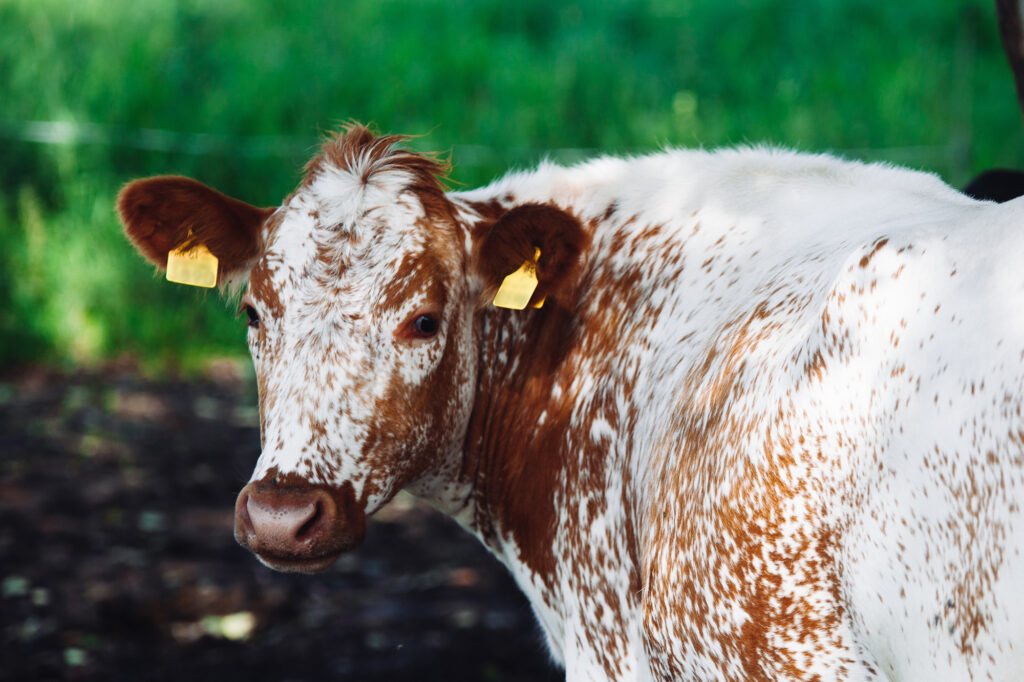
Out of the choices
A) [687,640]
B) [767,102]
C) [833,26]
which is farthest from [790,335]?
[833,26]

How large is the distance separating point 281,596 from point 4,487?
2136 mm

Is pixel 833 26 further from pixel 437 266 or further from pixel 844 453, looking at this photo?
pixel 844 453

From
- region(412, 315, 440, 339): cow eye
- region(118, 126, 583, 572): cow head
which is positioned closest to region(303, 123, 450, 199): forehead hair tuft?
region(118, 126, 583, 572): cow head

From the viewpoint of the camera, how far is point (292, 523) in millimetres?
2307

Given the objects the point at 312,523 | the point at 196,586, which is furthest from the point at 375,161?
the point at 196,586

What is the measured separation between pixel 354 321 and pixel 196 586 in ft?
10.4

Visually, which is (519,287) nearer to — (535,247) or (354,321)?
(535,247)

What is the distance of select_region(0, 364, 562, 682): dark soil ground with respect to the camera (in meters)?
4.56

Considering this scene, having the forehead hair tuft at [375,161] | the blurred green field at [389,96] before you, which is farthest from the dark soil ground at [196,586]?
the forehead hair tuft at [375,161]

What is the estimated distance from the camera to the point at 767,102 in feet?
32.6

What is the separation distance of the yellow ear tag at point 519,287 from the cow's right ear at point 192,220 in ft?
2.27

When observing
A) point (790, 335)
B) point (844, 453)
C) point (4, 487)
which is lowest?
point (4, 487)

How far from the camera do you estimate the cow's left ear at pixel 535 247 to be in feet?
8.68

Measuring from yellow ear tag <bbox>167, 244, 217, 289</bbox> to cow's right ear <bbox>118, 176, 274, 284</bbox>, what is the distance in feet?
0.06
